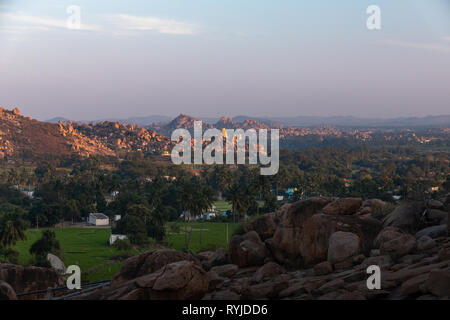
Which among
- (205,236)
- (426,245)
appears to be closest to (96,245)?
(205,236)

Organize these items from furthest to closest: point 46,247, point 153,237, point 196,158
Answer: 1. point 196,158
2. point 153,237
3. point 46,247

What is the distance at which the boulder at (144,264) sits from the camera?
1326 centimetres

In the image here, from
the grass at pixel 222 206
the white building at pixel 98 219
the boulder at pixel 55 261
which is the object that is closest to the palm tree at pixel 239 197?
the grass at pixel 222 206

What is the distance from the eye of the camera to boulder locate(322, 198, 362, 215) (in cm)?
1451

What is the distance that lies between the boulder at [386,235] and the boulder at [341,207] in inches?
61.3

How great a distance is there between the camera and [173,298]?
10.7 metres

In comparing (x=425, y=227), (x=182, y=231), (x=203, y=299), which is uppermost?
(x=425, y=227)

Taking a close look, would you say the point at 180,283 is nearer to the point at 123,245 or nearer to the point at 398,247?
the point at 398,247

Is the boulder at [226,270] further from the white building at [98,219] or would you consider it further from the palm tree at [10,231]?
the white building at [98,219]

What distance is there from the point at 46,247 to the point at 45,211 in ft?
67.8

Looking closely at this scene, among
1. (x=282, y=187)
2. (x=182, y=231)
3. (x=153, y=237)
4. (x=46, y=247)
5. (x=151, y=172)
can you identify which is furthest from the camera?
(x=151, y=172)

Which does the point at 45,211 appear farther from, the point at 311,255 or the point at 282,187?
the point at 311,255

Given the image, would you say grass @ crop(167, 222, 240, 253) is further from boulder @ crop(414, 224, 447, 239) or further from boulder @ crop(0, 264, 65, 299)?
boulder @ crop(414, 224, 447, 239)
